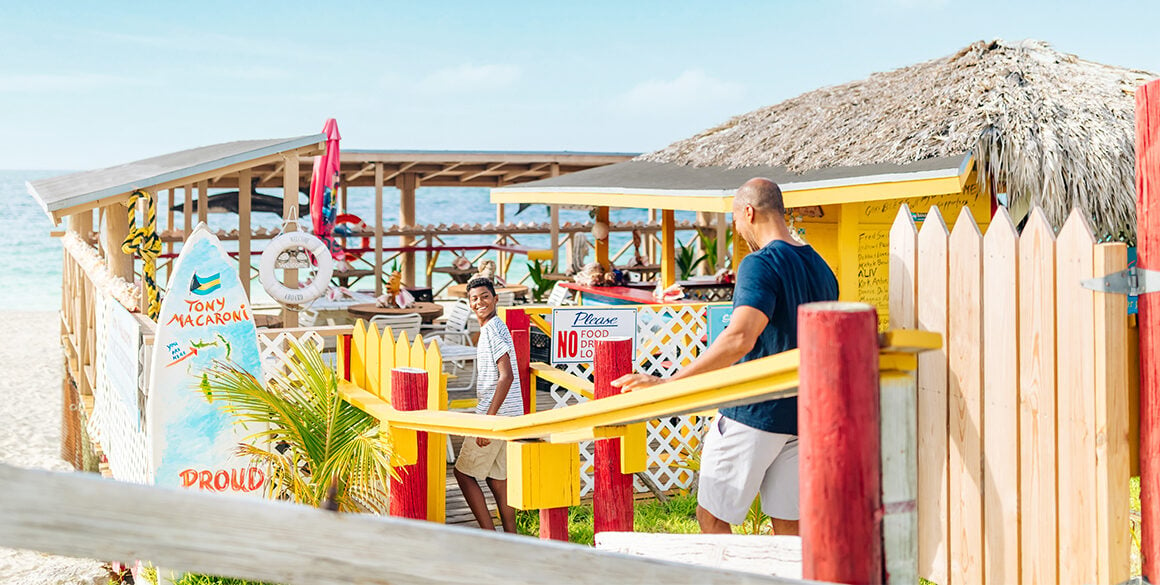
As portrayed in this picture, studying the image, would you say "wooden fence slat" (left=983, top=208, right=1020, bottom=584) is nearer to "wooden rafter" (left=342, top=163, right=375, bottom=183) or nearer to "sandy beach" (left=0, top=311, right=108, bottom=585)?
"sandy beach" (left=0, top=311, right=108, bottom=585)

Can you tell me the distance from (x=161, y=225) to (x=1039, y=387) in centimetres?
7068

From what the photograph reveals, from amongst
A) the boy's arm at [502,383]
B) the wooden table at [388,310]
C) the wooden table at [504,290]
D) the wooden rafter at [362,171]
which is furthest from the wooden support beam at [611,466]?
the wooden rafter at [362,171]

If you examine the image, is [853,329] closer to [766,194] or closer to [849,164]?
[766,194]

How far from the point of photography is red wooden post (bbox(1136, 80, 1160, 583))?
2357 millimetres

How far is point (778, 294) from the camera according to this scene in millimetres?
3246

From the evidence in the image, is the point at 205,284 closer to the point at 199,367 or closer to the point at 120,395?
the point at 199,367

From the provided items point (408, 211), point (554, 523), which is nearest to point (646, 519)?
point (554, 523)

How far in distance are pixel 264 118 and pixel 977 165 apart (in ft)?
283

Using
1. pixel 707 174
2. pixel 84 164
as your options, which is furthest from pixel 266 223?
pixel 707 174

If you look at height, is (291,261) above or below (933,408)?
above

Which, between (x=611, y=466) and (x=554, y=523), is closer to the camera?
(x=554, y=523)

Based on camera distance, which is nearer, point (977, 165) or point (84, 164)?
point (977, 165)

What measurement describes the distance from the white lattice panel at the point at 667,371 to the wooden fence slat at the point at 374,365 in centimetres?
166

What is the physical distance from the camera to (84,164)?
110m
